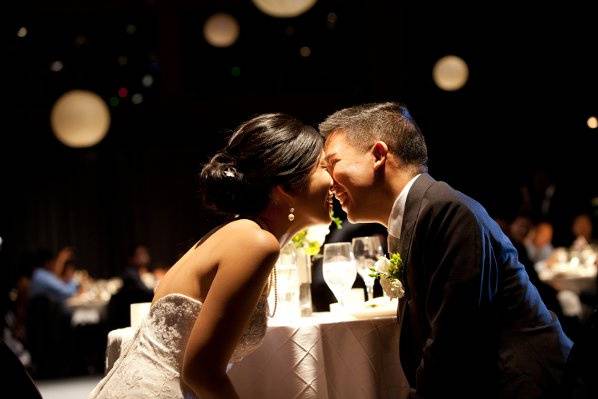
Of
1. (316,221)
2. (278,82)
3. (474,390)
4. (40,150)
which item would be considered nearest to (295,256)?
(316,221)

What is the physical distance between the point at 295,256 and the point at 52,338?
6704 millimetres

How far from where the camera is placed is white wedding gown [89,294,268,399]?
2299mm

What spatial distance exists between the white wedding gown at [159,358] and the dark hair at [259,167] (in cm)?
38

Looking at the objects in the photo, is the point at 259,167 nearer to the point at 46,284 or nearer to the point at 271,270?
the point at 271,270

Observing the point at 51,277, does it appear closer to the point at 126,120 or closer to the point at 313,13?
the point at 126,120

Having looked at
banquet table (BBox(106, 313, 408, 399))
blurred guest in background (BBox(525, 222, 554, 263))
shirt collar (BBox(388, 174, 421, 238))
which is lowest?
blurred guest in background (BBox(525, 222, 554, 263))

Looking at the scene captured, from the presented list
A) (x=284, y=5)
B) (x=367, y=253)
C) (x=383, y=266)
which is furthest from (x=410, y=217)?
(x=284, y=5)

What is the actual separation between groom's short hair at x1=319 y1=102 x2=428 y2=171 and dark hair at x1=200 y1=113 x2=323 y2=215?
0.25 meters

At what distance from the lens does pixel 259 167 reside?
2.52 m

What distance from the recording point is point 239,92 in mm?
12453

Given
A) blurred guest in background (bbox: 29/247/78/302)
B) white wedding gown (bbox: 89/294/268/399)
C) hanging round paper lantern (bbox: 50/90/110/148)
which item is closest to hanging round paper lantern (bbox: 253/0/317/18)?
white wedding gown (bbox: 89/294/268/399)

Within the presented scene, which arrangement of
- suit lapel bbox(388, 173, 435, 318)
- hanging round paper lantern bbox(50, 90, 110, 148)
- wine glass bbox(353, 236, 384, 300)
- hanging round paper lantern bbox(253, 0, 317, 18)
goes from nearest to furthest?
1. suit lapel bbox(388, 173, 435, 318)
2. wine glass bbox(353, 236, 384, 300)
3. hanging round paper lantern bbox(253, 0, 317, 18)
4. hanging round paper lantern bbox(50, 90, 110, 148)

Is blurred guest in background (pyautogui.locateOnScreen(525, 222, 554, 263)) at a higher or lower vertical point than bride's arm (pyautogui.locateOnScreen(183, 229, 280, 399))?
lower

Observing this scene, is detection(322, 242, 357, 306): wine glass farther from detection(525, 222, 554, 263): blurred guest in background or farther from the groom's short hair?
detection(525, 222, 554, 263): blurred guest in background
